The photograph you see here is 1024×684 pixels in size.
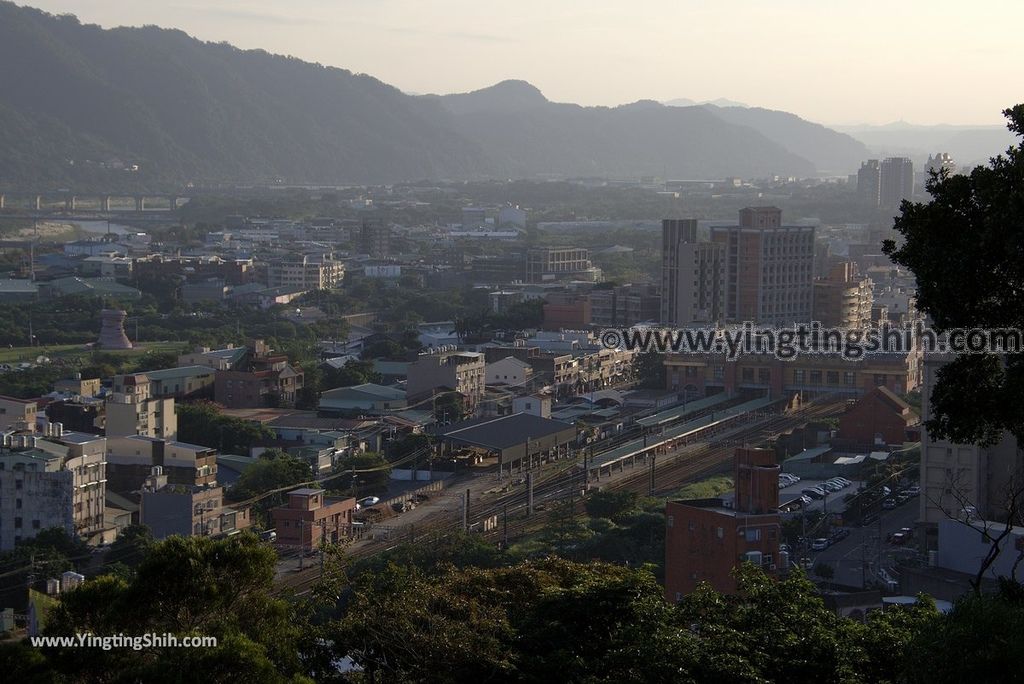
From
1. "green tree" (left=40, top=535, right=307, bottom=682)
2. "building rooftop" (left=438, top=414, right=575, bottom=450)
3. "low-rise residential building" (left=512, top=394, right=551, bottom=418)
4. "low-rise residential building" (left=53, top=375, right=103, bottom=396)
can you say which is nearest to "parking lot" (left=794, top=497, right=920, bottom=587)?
"building rooftop" (left=438, top=414, right=575, bottom=450)

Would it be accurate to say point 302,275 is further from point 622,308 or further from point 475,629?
point 475,629

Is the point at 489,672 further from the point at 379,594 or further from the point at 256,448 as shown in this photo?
the point at 256,448

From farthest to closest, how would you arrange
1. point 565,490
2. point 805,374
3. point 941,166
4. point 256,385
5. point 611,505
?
point 805,374
point 256,385
point 565,490
point 611,505
point 941,166

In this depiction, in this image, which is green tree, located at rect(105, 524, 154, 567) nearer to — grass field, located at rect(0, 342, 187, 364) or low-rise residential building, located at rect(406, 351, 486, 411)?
low-rise residential building, located at rect(406, 351, 486, 411)

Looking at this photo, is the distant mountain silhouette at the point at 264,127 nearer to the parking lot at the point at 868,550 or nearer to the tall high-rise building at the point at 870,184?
the tall high-rise building at the point at 870,184

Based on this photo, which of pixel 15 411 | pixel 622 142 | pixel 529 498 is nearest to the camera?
pixel 529 498

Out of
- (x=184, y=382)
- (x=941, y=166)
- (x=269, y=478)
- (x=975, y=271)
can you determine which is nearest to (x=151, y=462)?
(x=269, y=478)

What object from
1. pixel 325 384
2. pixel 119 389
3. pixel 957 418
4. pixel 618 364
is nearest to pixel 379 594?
pixel 957 418
